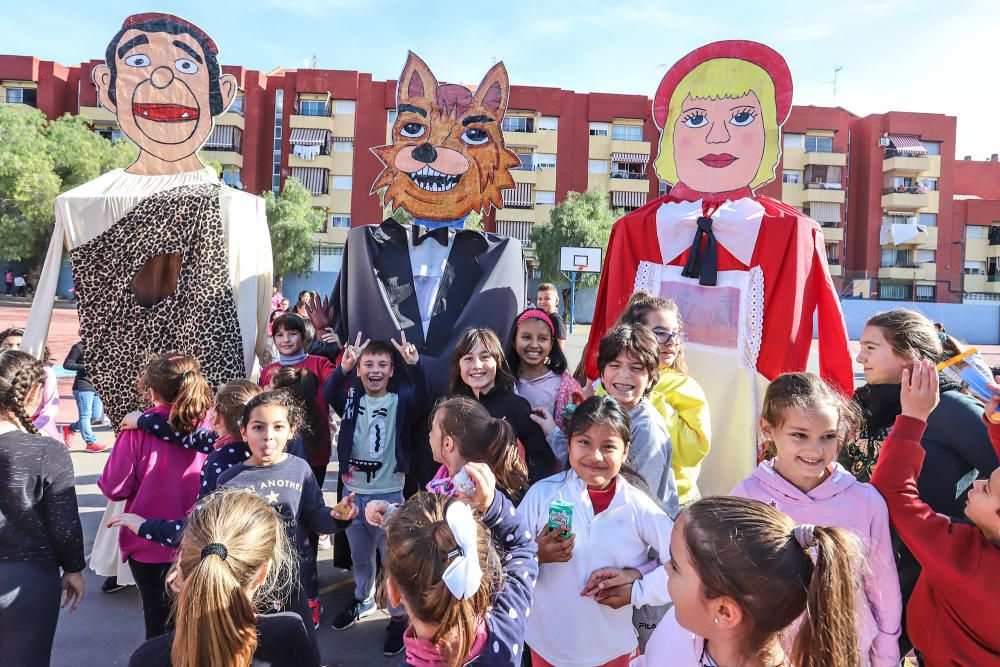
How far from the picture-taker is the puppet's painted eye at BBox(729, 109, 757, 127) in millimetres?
3869

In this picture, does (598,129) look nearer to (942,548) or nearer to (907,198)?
(907,198)

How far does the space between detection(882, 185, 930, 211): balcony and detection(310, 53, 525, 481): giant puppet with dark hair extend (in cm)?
3691

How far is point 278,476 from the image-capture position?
2473 millimetres

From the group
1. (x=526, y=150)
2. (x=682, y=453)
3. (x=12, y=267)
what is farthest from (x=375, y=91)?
(x=682, y=453)

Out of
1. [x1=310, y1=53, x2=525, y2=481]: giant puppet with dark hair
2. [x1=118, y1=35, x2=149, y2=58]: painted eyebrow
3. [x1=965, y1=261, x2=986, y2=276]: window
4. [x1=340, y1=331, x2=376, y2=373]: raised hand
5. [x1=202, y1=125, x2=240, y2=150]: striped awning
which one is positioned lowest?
[x1=340, y1=331, x2=376, y2=373]: raised hand

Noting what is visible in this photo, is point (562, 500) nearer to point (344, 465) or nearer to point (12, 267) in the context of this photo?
point (344, 465)

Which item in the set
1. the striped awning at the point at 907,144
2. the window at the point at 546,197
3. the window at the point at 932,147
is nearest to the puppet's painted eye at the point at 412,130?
the window at the point at 546,197

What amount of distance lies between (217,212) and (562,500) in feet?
10.2

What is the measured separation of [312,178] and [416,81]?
3030cm

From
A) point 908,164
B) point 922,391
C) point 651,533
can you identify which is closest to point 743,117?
point 922,391

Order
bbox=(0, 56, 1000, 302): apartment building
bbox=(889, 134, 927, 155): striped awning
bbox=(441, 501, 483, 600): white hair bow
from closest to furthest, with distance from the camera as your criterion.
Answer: bbox=(441, 501, 483, 600): white hair bow, bbox=(0, 56, 1000, 302): apartment building, bbox=(889, 134, 927, 155): striped awning

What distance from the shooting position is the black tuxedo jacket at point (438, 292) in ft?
12.8

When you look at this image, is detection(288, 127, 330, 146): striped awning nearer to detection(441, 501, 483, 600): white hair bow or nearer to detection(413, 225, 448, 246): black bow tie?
detection(413, 225, 448, 246): black bow tie

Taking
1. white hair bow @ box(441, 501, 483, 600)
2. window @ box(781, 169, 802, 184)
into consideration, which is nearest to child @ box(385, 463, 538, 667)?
white hair bow @ box(441, 501, 483, 600)
